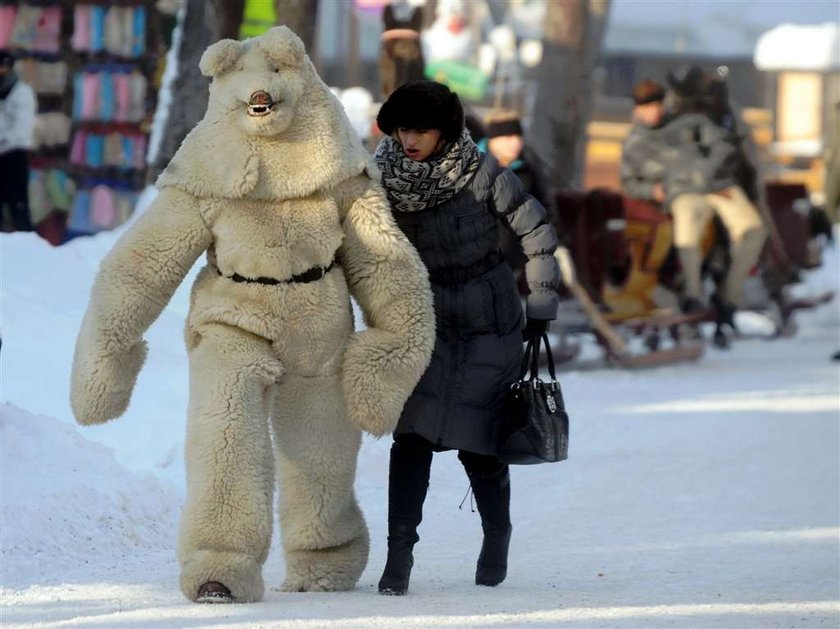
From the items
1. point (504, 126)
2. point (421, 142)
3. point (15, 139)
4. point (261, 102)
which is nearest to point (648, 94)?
point (504, 126)

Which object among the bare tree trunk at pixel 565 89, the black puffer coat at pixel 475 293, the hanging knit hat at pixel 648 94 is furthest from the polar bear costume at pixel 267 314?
the bare tree trunk at pixel 565 89

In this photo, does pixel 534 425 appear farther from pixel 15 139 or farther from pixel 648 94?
pixel 15 139

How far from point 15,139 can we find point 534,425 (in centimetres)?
937

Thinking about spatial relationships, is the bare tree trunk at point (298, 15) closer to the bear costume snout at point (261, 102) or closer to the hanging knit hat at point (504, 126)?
the hanging knit hat at point (504, 126)

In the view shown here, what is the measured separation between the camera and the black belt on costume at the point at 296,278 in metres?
6.14

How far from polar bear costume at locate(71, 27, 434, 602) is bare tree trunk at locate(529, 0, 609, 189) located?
14194 millimetres

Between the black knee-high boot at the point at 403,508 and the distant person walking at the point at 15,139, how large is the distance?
8.98 metres

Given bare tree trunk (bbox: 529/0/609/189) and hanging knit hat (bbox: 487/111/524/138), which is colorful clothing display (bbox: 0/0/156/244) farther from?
bare tree trunk (bbox: 529/0/609/189)

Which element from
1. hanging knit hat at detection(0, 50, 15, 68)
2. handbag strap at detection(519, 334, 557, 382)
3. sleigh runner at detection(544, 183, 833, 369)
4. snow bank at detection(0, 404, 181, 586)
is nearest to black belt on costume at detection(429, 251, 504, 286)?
handbag strap at detection(519, 334, 557, 382)

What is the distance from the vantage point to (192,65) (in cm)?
1434

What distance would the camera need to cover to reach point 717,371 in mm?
14508

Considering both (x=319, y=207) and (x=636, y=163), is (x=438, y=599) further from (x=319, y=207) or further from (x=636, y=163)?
(x=636, y=163)

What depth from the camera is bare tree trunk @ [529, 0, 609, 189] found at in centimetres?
2092

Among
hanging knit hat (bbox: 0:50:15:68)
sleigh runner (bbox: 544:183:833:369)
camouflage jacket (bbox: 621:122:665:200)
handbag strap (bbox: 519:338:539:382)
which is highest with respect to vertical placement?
handbag strap (bbox: 519:338:539:382)
